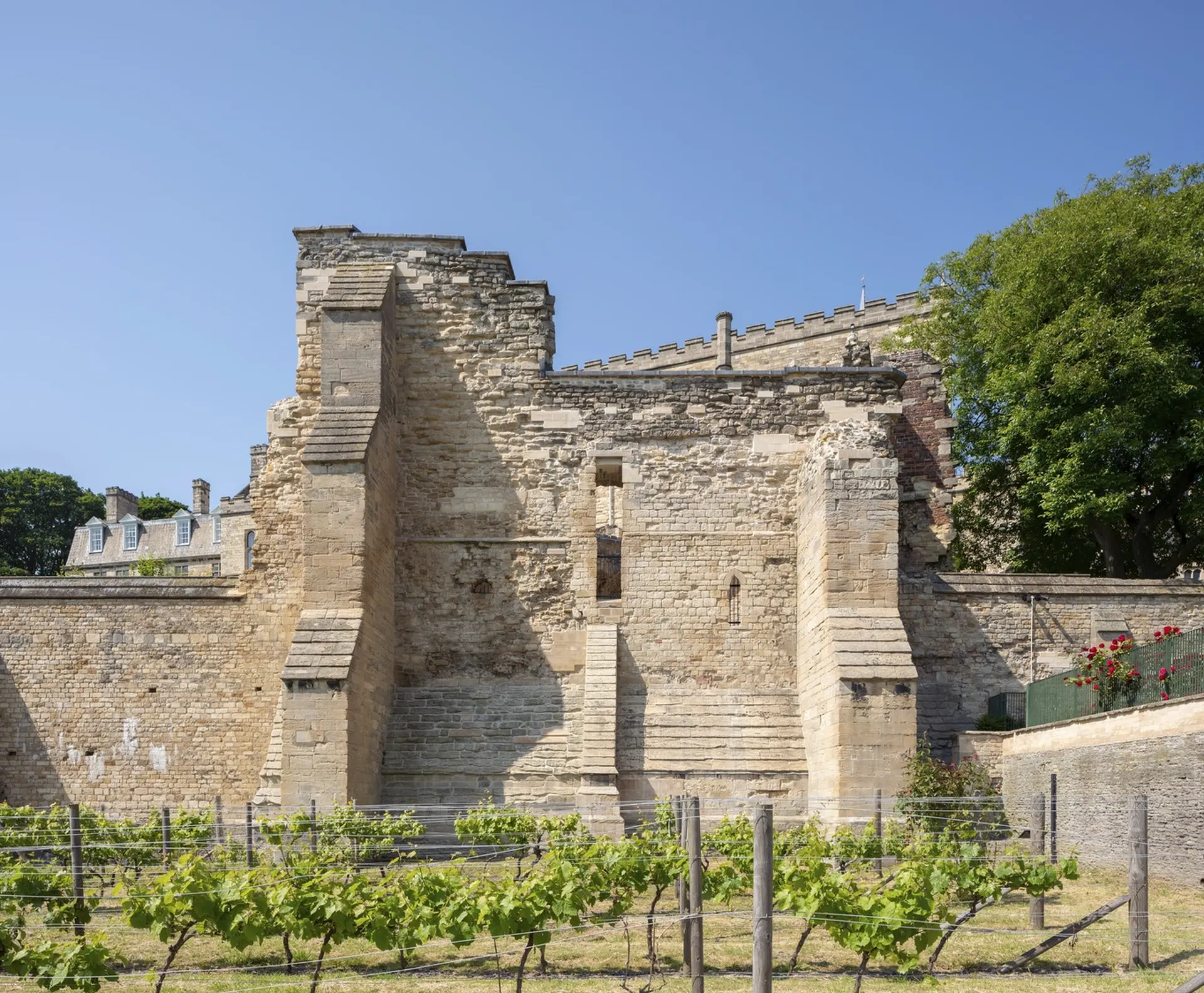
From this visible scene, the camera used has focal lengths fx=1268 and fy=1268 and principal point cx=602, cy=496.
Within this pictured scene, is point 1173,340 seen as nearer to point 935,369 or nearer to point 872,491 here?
point 935,369

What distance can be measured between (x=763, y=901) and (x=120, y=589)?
45.5ft

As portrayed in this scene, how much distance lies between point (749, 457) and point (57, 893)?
10492 mm

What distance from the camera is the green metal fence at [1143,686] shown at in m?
12.6

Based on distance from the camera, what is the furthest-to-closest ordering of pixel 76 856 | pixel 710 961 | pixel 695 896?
pixel 76 856, pixel 710 961, pixel 695 896

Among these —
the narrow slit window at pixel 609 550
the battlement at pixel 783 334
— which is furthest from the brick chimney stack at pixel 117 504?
the narrow slit window at pixel 609 550

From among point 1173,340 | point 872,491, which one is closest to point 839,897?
point 872,491

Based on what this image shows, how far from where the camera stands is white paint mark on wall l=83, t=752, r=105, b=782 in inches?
699

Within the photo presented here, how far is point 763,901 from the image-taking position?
704 centimetres

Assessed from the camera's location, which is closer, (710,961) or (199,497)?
A: (710,961)

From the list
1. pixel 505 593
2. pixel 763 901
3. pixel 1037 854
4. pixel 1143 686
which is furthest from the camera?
pixel 505 593

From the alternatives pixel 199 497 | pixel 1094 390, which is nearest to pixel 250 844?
pixel 1094 390

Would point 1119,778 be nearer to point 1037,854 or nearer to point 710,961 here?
point 1037,854

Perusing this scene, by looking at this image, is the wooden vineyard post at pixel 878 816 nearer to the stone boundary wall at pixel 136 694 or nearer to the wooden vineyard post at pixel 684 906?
the wooden vineyard post at pixel 684 906

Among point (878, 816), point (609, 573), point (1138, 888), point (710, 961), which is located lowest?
point (710, 961)
